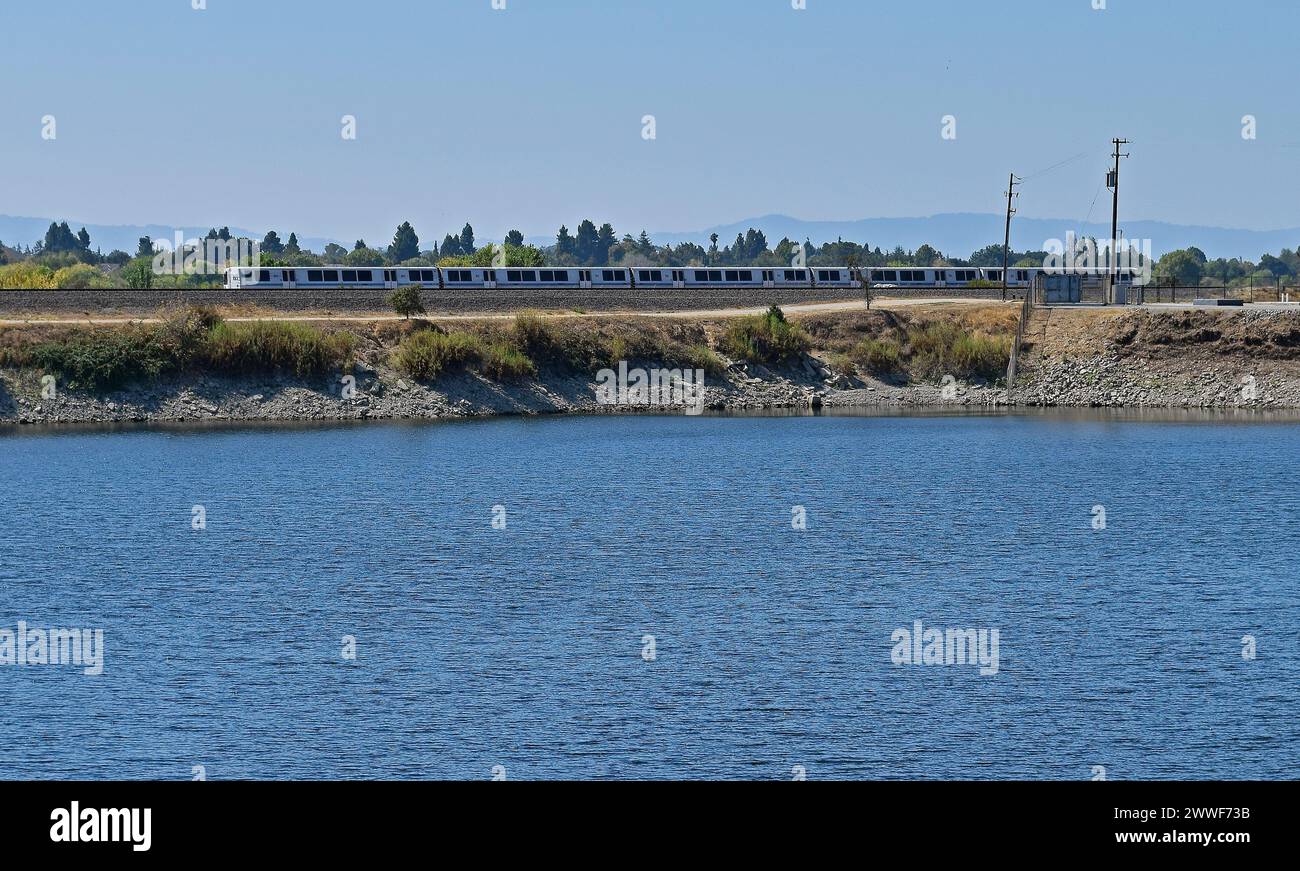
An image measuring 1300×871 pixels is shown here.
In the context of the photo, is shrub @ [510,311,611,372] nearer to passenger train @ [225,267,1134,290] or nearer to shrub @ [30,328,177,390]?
passenger train @ [225,267,1134,290]

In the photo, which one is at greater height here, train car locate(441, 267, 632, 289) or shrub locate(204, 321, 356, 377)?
train car locate(441, 267, 632, 289)

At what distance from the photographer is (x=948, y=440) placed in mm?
82000

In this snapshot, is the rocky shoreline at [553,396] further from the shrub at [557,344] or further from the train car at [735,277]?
the train car at [735,277]

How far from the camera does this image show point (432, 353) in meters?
100

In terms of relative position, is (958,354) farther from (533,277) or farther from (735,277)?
(533,277)

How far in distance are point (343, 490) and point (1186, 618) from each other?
35.2 m

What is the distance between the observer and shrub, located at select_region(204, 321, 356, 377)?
322ft

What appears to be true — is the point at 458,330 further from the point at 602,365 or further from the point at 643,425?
the point at 643,425

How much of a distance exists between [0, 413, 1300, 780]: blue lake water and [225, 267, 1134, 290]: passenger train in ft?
153

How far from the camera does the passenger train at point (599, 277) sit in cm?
11969

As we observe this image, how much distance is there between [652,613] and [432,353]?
62774mm

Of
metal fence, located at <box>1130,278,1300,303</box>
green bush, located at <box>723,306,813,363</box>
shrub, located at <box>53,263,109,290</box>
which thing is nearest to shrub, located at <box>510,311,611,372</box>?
green bush, located at <box>723,306,813,363</box>

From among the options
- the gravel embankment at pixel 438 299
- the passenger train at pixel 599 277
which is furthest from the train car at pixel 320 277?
the gravel embankment at pixel 438 299

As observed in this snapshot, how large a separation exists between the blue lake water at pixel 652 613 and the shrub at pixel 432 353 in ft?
85.7
